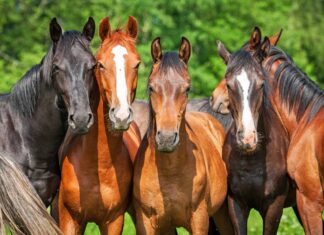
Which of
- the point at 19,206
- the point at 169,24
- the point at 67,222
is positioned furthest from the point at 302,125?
the point at 169,24

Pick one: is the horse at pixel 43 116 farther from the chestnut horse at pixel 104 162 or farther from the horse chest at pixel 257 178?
the horse chest at pixel 257 178

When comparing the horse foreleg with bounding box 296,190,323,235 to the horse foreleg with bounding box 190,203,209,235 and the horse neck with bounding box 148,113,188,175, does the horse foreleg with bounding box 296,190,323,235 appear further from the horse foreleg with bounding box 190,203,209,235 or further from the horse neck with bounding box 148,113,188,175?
the horse neck with bounding box 148,113,188,175

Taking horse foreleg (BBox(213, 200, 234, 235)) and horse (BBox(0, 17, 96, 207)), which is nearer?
horse (BBox(0, 17, 96, 207))

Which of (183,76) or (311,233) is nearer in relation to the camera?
(183,76)

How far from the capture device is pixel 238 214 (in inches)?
272

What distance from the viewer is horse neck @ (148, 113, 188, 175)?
6242mm

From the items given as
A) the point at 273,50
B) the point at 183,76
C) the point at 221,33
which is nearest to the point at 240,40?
the point at 221,33

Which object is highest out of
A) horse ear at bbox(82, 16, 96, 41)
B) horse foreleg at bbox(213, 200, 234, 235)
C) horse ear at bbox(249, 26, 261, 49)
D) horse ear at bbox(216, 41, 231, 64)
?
horse ear at bbox(82, 16, 96, 41)

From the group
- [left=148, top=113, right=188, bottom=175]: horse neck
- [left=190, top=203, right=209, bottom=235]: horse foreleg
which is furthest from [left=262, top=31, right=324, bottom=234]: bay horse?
[left=148, top=113, right=188, bottom=175]: horse neck

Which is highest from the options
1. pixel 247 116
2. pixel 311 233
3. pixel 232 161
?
pixel 247 116

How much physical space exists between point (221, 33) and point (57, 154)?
17.8 meters

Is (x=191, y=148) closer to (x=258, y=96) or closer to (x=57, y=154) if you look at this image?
(x=258, y=96)

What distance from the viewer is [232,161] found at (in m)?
6.96

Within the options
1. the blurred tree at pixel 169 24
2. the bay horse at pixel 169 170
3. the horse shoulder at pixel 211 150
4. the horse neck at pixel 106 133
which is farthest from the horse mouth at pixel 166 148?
the blurred tree at pixel 169 24
